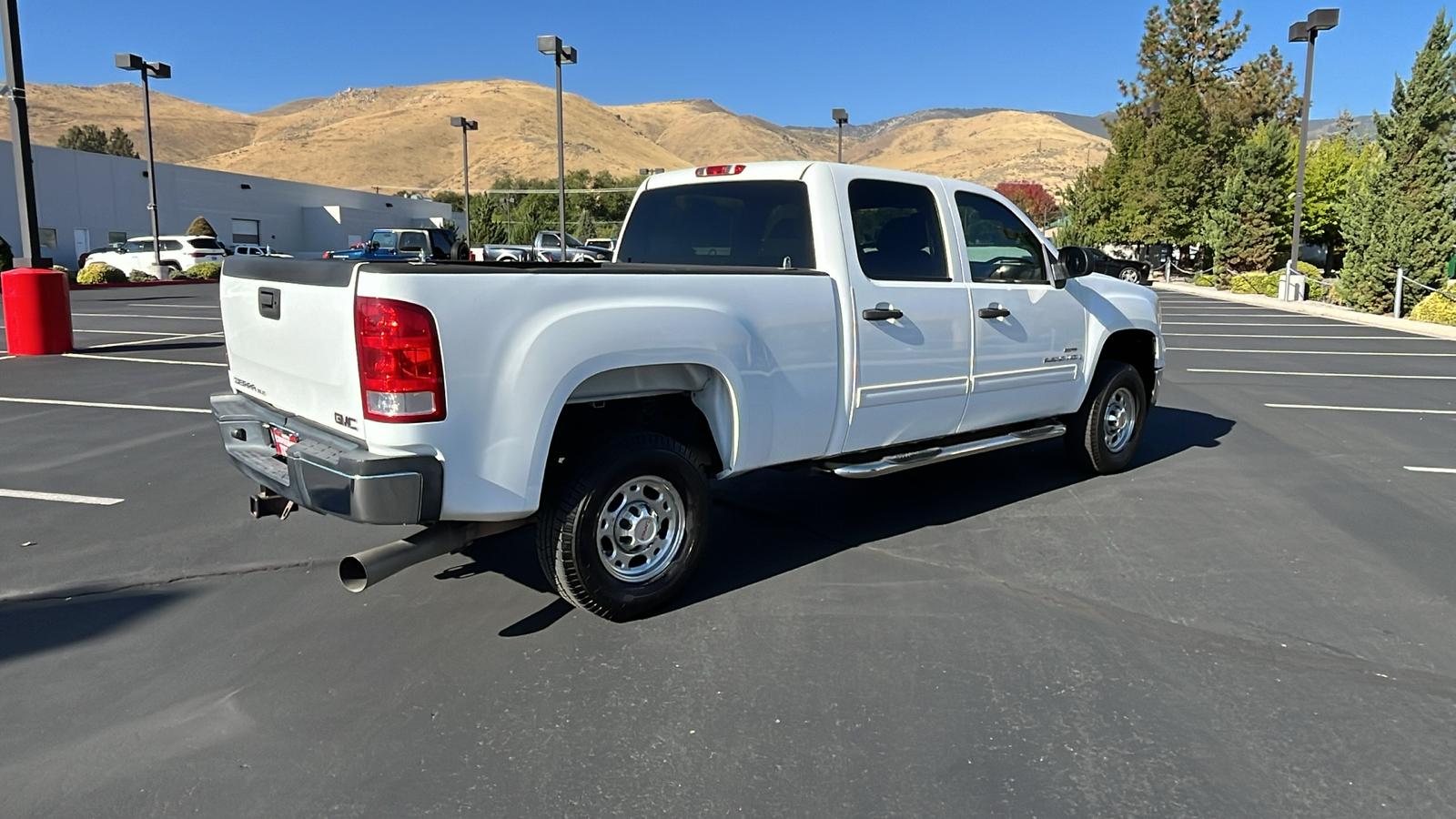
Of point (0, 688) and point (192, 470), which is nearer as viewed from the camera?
point (0, 688)

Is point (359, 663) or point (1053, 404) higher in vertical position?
point (1053, 404)

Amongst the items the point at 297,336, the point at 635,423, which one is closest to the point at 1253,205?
the point at 635,423

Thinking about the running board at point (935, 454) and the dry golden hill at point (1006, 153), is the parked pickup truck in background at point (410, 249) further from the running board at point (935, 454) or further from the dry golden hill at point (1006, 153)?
the dry golden hill at point (1006, 153)

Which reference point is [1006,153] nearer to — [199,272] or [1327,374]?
[199,272]

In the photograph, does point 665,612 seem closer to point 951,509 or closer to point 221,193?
point 951,509

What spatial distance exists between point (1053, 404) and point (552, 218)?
2152 inches

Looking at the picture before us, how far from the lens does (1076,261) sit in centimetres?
632

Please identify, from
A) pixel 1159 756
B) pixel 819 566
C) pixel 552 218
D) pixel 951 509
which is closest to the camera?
pixel 1159 756

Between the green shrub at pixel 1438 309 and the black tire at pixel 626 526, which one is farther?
the green shrub at pixel 1438 309

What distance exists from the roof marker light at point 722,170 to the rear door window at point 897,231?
0.68 meters

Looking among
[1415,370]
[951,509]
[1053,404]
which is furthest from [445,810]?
[1415,370]

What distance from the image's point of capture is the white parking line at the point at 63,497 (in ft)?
19.9

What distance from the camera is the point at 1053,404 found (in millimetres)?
6445

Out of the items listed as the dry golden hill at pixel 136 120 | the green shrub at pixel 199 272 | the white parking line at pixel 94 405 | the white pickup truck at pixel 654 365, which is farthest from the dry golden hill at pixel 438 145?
the white pickup truck at pixel 654 365
